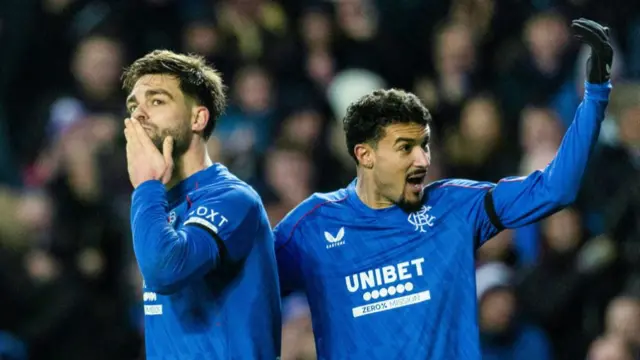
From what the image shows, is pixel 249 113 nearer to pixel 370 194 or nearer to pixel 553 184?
pixel 370 194

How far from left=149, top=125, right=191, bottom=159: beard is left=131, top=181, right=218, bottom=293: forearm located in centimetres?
31

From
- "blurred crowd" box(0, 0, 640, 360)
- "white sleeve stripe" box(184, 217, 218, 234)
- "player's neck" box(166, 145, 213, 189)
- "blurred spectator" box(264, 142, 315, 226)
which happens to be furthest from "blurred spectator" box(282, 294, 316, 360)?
"white sleeve stripe" box(184, 217, 218, 234)

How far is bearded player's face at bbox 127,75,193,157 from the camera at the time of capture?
187 inches

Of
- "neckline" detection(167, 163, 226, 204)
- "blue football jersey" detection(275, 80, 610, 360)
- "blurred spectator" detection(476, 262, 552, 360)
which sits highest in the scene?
"neckline" detection(167, 163, 226, 204)

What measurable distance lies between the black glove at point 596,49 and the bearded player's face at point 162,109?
1571 mm

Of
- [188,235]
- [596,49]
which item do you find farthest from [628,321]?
[188,235]

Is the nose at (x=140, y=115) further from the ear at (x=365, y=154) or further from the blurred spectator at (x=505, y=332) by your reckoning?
the blurred spectator at (x=505, y=332)

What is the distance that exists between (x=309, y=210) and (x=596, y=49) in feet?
4.72

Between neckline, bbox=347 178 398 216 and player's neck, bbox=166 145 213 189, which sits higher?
player's neck, bbox=166 145 213 189

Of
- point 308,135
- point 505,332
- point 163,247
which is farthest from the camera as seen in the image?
point 308,135

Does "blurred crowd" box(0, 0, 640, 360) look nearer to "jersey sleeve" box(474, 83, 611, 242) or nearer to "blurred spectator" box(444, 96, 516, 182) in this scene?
"blurred spectator" box(444, 96, 516, 182)

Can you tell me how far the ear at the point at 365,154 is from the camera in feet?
17.0

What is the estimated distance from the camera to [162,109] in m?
4.80

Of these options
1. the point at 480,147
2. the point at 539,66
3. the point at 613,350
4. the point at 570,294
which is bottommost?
the point at 613,350
